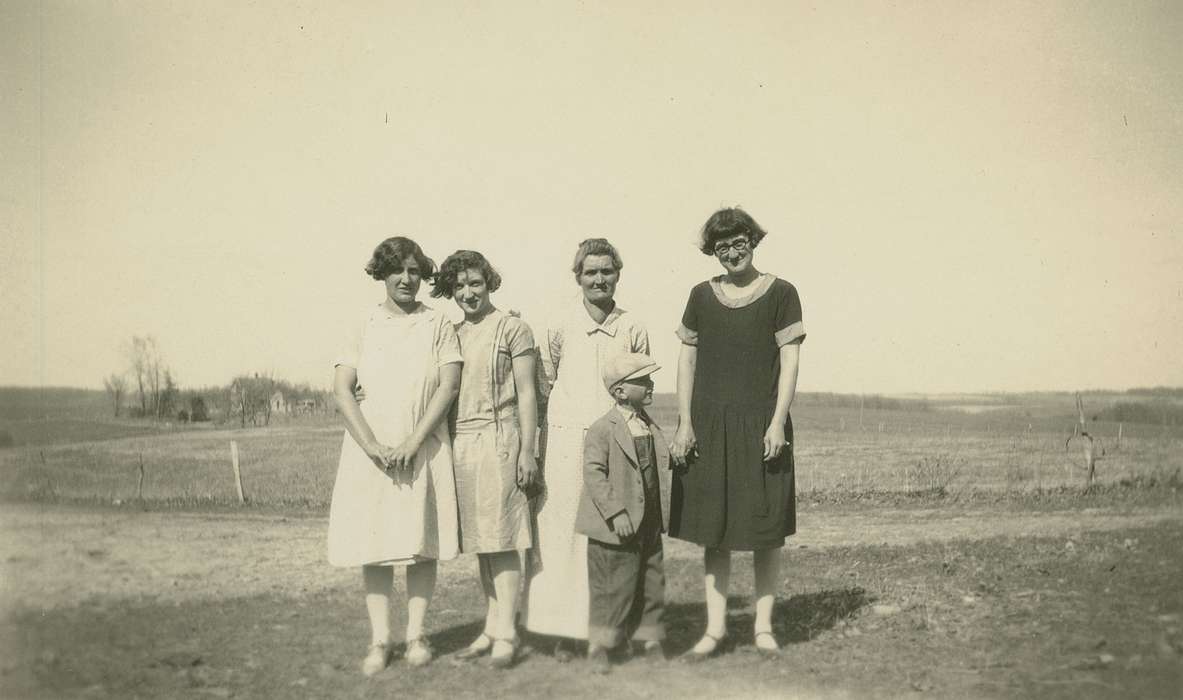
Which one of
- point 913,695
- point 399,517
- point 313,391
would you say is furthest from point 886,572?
point 313,391

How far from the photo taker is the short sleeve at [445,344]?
4.38 meters

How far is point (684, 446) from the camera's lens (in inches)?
177

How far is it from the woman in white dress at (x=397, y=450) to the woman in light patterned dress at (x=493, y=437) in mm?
92

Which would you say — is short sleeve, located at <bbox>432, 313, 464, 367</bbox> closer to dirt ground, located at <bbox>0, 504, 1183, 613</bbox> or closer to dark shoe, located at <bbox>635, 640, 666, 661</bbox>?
dark shoe, located at <bbox>635, 640, 666, 661</bbox>

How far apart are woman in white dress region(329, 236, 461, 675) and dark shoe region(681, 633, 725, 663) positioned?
1.34 metres

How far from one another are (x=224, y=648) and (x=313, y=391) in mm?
21039

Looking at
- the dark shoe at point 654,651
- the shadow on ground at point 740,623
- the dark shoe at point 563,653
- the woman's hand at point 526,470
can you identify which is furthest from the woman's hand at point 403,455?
the dark shoe at point 654,651

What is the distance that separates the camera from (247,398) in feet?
80.0

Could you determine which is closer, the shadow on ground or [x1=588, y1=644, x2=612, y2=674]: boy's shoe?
[x1=588, y1=644, x2=612, y2=674]: boy's shoe

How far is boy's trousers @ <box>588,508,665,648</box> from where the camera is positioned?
4324mm

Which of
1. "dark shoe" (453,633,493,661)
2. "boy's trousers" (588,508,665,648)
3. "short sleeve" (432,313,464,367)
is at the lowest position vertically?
"dark shoe" (453,633,493,661)

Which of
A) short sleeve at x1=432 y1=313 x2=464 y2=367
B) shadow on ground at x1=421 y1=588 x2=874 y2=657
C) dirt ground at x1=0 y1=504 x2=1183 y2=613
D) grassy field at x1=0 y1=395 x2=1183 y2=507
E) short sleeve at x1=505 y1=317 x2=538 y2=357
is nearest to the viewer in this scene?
short sleeve at x1=432 y1=313 x2=464 y2=367

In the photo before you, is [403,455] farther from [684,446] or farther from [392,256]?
[684,446]

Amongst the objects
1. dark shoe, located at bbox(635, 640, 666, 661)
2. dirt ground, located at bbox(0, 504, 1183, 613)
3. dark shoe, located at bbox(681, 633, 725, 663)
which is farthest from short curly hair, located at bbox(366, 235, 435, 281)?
dirt ground, located at bbox(0, 504, 1183, 613)
